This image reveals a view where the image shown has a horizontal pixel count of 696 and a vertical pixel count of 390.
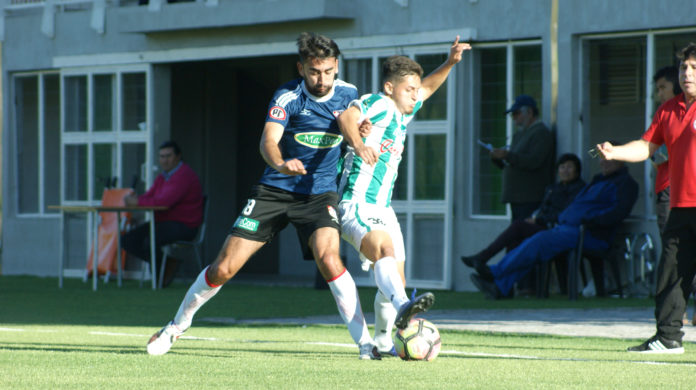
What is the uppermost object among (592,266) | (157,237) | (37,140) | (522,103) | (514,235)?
(522,103)

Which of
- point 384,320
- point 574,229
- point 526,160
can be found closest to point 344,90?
point 384,320

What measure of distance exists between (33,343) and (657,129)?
438 cm

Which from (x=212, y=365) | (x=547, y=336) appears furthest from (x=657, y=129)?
(x=212, y=365)

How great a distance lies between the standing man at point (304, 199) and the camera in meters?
7.43

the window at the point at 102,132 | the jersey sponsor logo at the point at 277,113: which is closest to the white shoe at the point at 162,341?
the jersey sponsor logo at the point at 277,113

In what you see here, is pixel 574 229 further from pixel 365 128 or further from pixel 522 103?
pixel 365 128

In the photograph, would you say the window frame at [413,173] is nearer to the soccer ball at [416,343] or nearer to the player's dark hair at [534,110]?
the player's dark hair at [534,110]

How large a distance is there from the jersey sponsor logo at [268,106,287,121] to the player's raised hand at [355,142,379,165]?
58 cm

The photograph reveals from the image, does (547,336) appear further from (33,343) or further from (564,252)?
(564,252)

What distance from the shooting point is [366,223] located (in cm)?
754

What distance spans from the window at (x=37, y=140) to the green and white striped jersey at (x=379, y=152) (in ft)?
44.4

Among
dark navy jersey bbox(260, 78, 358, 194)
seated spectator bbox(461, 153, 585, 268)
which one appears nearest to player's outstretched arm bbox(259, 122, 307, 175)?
dark navy jersey bbox(260, 78, 358, 194)

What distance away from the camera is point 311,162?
25.2ft

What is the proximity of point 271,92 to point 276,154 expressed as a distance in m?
13.9
